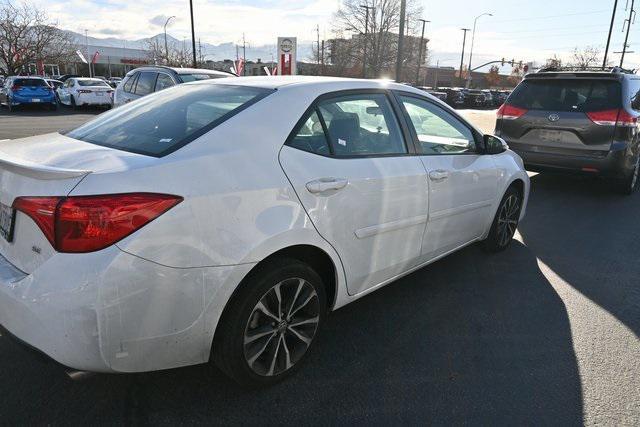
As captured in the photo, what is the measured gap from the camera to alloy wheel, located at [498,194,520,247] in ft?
15.2

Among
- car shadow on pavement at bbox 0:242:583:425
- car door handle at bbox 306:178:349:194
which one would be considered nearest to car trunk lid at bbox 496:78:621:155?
car shadow on pavement at bbox 0:242:583:425

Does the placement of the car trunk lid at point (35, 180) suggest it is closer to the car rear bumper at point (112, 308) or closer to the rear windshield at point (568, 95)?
the car rear bumper at point (112, 308)

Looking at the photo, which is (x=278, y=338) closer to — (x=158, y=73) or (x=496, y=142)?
(x=496, y=142)

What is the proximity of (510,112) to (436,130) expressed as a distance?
13.8 ft

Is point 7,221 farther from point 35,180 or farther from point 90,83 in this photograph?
point 90,83

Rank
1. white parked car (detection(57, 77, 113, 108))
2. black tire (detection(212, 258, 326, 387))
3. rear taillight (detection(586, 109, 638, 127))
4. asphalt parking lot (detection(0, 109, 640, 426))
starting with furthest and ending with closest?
1. white parked car (detection(57, 77, 113, 108))
2. rear taillight (detection(586, 109, 638, 127))
3. asphalt parking lot (detection(0, 109, 640, 426))
4. black tire (detection(212, 258, 326, 387))

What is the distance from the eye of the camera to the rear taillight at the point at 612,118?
6.57 meters

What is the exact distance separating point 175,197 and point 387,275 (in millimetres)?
1679

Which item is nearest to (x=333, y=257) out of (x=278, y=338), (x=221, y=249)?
(x=278, y=338)

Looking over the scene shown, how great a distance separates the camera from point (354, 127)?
301cm

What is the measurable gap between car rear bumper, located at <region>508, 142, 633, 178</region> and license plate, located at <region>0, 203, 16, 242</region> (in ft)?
22.4

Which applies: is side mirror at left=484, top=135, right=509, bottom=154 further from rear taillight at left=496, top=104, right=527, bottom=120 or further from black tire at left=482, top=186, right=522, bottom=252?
rear taillight at left=496, top=104, right=527, bottom=120

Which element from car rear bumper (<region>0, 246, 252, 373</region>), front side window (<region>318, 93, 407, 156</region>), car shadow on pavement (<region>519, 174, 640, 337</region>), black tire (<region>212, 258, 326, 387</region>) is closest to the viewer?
car rear bumper (<region>0, 246, 252, 373</region>)

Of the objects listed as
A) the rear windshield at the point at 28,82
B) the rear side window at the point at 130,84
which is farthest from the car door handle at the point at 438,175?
the rear windshield at the point at 28,82
